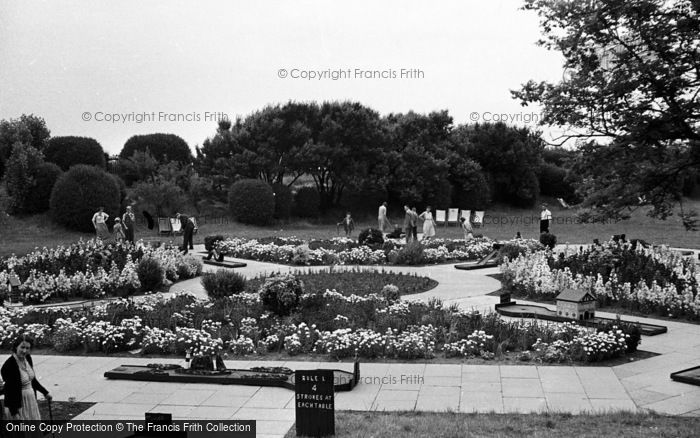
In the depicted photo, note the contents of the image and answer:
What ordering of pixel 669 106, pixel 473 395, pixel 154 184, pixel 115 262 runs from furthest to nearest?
pixel 154 184, pixel 115 262, pixel 473 395, pixel 669 106

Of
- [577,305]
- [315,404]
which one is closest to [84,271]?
[577,305]

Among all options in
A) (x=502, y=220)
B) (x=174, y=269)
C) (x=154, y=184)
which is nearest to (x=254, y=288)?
(x=174, y=269)

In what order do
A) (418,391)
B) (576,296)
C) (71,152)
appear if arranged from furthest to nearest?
(71,152) < (576,296) < (418,391)

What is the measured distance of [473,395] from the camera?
28.1ft

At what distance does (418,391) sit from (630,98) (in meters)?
4.44

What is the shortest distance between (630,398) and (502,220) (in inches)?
1456

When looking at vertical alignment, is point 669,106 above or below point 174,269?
above

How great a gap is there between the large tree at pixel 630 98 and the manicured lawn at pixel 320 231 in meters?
21.8

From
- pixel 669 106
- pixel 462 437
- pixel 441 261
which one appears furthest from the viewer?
pixel 441 261

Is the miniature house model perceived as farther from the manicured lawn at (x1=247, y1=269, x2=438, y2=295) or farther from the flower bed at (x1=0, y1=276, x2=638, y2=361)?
the manicured lawn at (x1=247, y1=269, x2=438, y2=295)

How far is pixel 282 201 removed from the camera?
4009 centimetres

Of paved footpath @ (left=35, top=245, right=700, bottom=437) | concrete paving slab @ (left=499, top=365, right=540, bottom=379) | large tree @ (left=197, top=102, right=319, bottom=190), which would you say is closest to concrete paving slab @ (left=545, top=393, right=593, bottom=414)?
paved footpath @ (left=35, top=245, right=700, bottom=437)

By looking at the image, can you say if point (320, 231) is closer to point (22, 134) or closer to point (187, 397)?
point (22, 134)

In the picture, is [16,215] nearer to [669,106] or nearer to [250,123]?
[250,123]
